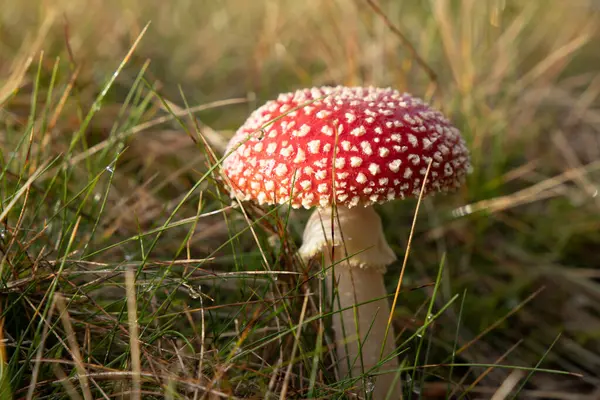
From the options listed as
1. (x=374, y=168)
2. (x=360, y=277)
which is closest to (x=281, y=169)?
(x=374, y=168)

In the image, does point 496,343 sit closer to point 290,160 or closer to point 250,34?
point 290,160

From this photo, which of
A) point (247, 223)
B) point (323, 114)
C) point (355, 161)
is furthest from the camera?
point (247, 223)

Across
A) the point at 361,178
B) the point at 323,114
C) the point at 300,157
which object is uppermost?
the point at 323,114

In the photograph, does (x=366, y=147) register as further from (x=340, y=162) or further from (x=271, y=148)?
(x=271, y=148)

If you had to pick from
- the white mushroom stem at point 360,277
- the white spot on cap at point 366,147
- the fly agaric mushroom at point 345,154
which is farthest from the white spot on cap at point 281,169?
the white mushroom stem at point 360,277

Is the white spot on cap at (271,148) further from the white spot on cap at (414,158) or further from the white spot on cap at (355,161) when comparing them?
the white spot on cap at (414,158)

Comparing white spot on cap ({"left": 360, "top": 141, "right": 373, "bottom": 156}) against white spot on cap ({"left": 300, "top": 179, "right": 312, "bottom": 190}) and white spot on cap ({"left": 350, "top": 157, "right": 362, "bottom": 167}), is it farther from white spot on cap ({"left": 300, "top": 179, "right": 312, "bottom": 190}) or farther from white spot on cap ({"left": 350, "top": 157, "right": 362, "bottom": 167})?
white spot on cap ({"left": 300, "top": 179, "right": 312, "bottom": 190})

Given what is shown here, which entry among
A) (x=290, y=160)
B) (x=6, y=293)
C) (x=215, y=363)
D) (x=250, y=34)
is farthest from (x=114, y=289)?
(x=250, y=34)
